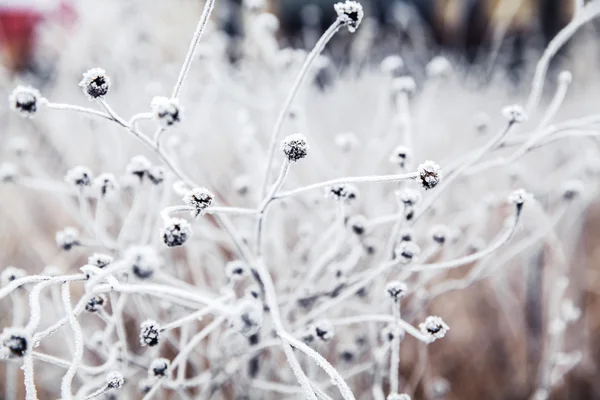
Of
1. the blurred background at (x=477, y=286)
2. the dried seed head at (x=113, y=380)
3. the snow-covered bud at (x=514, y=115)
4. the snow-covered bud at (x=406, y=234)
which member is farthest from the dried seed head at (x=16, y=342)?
the blurred background at (x=477, y=286)

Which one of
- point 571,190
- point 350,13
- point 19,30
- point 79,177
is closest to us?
point 350,13

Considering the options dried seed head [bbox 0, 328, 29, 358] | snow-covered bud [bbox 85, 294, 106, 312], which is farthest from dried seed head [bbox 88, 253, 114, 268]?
dried seed head [bbox 0, 328, 29, 358]

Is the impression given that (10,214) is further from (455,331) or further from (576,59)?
(576,59)

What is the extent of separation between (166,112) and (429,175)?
0.22 meters

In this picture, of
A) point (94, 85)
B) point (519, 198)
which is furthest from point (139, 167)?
point (519, 198)

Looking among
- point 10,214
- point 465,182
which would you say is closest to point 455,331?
point 465,182

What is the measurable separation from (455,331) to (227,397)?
0.53 m

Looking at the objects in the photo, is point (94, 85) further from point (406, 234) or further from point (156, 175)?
point (406, 234)

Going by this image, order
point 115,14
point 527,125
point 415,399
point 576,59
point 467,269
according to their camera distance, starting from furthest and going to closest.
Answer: point 576,59 < point 527,125 < point 115,14 < point 467,269 < point 415,399

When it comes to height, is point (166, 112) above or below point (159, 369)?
above

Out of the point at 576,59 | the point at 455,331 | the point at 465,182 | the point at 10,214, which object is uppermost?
the point at 576,59

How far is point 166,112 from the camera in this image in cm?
46

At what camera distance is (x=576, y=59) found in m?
2.96

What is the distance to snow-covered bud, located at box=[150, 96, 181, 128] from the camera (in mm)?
464
